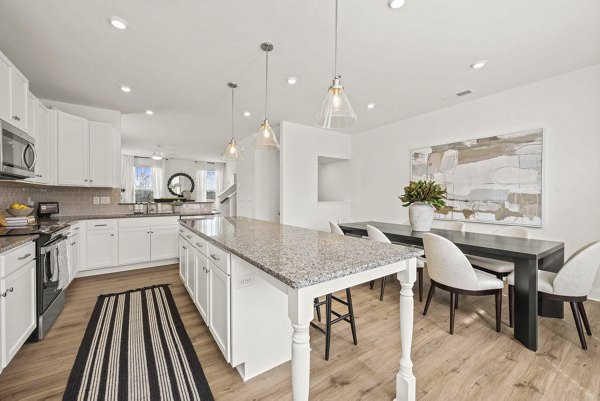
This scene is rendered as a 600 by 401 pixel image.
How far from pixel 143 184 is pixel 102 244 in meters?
5.73

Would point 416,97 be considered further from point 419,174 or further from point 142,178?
point 142,178

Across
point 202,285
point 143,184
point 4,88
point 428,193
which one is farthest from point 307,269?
point 143,184

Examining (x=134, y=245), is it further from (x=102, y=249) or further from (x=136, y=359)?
(x=136, y=359)

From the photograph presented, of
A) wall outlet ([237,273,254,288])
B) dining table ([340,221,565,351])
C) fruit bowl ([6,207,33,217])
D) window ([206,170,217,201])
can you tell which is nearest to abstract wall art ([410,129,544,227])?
dining table ([340,221,565,351])

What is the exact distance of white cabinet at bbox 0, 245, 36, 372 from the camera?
1.57m

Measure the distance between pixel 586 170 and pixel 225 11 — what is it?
12.9 feet

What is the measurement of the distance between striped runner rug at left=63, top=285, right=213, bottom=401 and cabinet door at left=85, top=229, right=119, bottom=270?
1.32 m

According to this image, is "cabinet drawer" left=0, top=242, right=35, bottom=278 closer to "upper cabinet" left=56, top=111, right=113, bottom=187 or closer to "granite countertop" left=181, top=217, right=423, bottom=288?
"granite countertop" left=181, top=217, right=423, bottom=288

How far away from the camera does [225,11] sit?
1.88m

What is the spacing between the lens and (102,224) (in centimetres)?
363

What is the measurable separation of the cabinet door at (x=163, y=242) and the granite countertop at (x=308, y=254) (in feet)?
8.61

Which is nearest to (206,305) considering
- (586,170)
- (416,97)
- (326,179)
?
(416,97)

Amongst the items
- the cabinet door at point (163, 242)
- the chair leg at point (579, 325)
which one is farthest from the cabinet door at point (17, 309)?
the chair leg at point (579, 325)

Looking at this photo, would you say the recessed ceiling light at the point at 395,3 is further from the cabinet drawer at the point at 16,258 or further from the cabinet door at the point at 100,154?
the cabinet door at the point at 100,154
